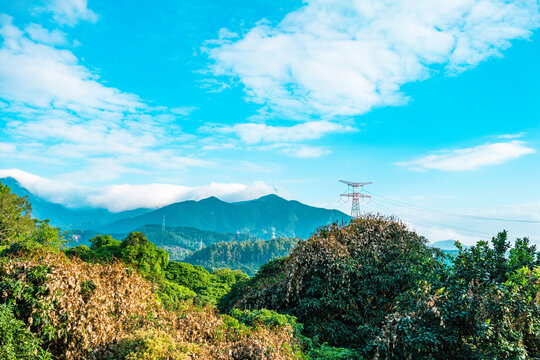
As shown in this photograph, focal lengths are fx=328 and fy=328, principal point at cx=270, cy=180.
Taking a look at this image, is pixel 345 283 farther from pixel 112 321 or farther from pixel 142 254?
pixel 142 254

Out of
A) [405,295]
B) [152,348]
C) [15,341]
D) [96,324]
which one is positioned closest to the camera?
[152,348]

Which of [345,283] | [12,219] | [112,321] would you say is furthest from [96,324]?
[12,219]

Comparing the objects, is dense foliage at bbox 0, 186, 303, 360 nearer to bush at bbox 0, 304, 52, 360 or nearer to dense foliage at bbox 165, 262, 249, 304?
bush at bbox 0, 304, 52, 360

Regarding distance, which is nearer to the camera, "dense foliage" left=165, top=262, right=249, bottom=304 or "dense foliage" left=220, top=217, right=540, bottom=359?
"dense foliage" left=220, top=217, right=540, bottom=359

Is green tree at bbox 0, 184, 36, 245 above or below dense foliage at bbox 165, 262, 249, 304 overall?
above

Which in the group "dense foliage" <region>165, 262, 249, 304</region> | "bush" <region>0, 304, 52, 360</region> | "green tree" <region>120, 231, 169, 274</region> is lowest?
"dense foliage" <region>165, 262, 249, 304</region>

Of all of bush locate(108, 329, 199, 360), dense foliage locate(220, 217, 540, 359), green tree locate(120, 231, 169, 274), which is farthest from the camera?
green tree locate(120, 231, 169, 274)

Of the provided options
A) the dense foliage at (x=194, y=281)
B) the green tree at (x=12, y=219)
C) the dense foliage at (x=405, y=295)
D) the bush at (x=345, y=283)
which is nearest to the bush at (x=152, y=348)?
the dense foliage at (x=405, y=295)

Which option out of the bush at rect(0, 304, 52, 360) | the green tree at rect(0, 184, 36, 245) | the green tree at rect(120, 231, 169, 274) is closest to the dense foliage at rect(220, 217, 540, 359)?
the bush at rect(0, 304, 52, 360)

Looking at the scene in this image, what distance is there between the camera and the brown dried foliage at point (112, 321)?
803 cm

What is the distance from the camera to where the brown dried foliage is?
8.03 metres

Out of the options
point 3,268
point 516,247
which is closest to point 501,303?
point 516,247

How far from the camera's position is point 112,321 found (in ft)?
28.2

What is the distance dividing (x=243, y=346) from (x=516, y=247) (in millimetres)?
9392
